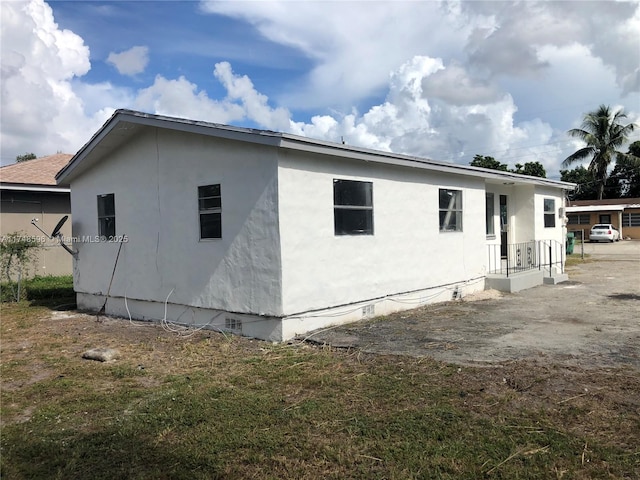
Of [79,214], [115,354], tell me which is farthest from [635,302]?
[79,214]

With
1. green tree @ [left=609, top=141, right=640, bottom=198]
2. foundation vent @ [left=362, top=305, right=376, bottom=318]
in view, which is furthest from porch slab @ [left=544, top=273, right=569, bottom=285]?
green tree @ [left=609, top=141, right=640, bottom=198]

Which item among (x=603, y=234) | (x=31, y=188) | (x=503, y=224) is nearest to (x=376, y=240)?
(x=503, y=224)

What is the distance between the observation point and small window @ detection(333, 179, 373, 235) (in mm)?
8625

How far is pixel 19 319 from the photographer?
35.2 feet

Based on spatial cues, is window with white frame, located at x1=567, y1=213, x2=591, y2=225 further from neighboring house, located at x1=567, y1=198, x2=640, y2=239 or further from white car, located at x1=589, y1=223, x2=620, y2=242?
white car, located at x1=589, y1=223, x2=620, y2=242

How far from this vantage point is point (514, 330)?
8.02 metres

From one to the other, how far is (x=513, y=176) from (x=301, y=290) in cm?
827

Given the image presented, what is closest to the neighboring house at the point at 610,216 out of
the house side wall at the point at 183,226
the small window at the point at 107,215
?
the small window at the point at 107,215

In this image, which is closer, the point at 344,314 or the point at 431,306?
the point at 344,314

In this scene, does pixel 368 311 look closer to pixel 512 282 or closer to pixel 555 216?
pixel 512 282

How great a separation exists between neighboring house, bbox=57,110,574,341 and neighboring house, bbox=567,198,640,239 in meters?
33.3

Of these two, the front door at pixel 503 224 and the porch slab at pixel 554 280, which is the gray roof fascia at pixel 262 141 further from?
the porch slab at pixel 554 280

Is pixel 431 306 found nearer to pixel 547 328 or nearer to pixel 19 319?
pixel 547 328

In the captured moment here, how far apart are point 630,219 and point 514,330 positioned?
41.0m
